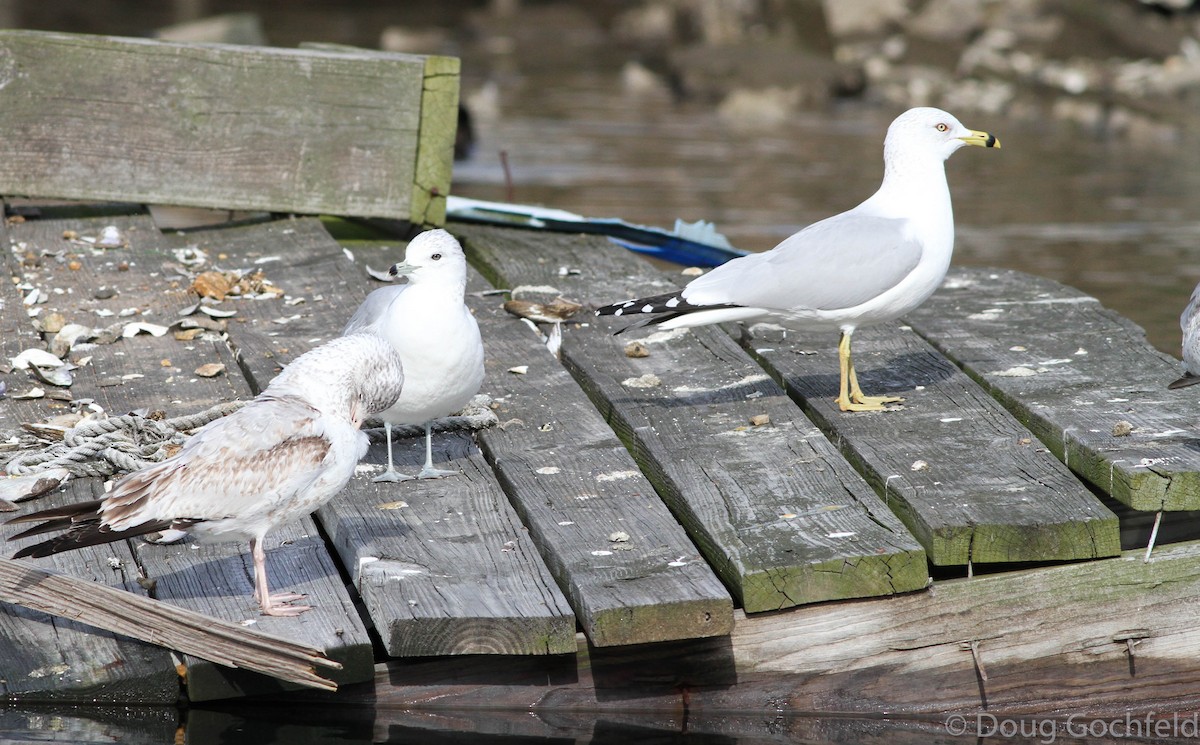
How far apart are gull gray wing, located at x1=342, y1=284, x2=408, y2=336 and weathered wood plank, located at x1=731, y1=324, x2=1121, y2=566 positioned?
136cm

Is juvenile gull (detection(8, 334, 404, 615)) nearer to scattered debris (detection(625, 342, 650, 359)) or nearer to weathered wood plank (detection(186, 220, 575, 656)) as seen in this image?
weathered wood plank (detection(186, 220, 575, 656))

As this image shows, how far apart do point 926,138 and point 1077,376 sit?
0.96 meters

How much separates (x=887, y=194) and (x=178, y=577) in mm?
2684

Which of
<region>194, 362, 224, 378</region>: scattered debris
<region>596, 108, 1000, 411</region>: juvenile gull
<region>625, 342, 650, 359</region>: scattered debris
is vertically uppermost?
<region>596, 108, 1000, 411</region>: juvenile gull

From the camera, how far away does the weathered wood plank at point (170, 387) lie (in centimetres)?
318

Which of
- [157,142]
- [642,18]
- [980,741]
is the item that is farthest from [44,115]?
[642,18]

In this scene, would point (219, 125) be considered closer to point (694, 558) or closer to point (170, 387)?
point (170, 387)

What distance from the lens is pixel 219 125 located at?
614 centimetres

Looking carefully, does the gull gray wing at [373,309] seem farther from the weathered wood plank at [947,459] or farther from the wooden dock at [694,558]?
the weathered wood plank at [947,459]

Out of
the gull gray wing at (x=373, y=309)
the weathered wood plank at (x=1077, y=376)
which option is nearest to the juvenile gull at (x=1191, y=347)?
the weathered wood plank at (x=1077, y=376)

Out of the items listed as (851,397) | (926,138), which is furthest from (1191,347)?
(926,138)

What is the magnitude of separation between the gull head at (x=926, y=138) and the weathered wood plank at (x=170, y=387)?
2.34m

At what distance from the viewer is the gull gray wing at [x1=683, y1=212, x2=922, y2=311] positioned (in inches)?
175

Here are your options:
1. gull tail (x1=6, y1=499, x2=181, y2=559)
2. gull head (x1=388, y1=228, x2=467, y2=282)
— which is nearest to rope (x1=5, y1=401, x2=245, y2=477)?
gull tail (x1=6, y1=499, x2=181, y2=559)
